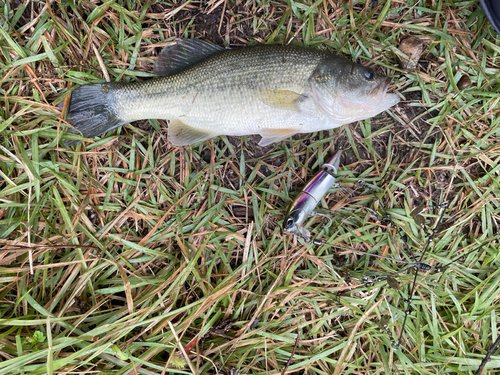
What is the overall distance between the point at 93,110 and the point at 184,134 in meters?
0.76

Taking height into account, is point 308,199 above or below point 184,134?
below

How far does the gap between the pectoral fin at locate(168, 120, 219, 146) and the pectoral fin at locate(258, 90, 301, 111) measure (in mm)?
515

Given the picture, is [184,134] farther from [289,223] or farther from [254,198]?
[289,223]

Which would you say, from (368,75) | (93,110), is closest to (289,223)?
(368,75)

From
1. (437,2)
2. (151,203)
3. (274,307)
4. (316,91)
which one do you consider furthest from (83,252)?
(437,2)

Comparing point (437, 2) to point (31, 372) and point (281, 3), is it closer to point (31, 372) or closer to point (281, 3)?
point (281, 3)

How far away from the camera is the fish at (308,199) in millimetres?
2488

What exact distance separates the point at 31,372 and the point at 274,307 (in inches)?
72.3

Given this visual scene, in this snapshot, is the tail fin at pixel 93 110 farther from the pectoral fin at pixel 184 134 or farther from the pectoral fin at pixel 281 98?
the pectoral fin at pixel 281 98

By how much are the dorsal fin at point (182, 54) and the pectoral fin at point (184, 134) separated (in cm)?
48

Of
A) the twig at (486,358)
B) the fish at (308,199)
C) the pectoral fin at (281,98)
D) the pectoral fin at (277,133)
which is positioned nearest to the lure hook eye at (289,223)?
the fish at (308,199)

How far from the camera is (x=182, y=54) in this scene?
260cm

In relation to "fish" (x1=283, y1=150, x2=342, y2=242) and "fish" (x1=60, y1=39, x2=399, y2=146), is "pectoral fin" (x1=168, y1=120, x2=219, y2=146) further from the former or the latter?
"fish" (x1=283, y1=150, x2=342, y2=242)

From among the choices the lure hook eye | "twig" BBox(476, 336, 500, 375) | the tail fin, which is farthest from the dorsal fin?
"twig" BBox(476, 336, 500, 375)
